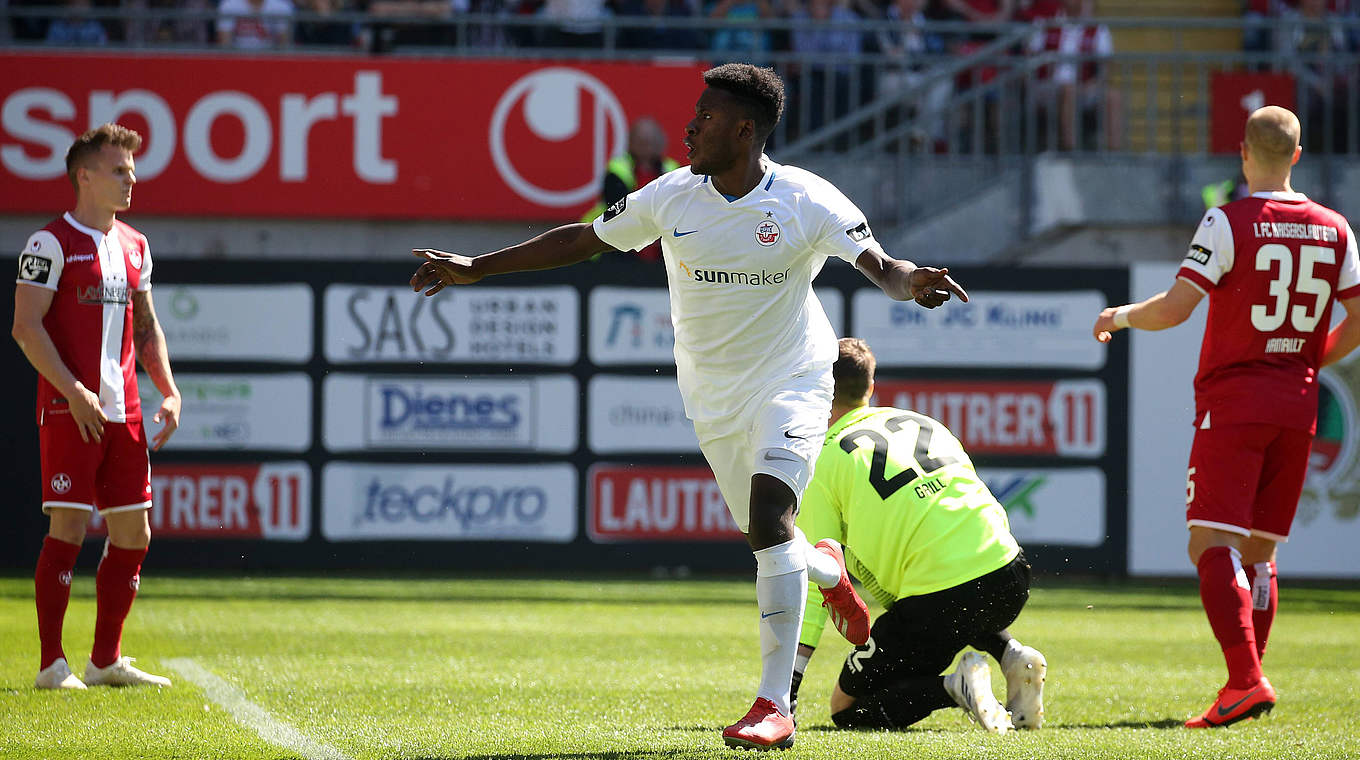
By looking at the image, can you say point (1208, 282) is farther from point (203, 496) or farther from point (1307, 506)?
point (203, 496)

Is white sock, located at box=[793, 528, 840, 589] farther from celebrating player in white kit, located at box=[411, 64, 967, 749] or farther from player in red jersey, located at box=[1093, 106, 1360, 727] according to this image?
player in red jersey, located at box=[1093, 106, 1360, 727]

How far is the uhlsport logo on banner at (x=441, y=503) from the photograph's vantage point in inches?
493

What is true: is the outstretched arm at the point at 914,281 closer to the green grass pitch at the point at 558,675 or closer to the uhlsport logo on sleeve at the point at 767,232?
the uhlsport logo on sleeve at the point at 767,232

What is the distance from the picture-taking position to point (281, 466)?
12523mm

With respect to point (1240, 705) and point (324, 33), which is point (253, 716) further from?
point (324, 33)

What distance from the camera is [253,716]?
5902 millimetres

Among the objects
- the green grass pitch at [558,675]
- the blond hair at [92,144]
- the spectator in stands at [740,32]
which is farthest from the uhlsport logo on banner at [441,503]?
the blond hair at [92,144]

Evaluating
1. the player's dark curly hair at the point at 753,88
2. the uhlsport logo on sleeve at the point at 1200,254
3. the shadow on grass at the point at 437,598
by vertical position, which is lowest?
the shadow on grass at the point at 437,598

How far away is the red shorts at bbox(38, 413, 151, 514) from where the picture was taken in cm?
664

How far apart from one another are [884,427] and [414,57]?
882 cm

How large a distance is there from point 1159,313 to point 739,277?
180 cm

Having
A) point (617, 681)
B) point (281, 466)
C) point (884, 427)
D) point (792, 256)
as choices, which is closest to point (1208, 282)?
point (884, 427)

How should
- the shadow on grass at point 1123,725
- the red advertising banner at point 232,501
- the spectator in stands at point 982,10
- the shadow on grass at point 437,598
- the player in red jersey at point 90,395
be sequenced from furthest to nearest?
1. the spectator in stands at point 982,10
2. the red advertising banner at point 232,501
3. the shadow on grass at point 437,598
4. the player in red jersey at point 90,395
5. the shadow on grass at point 1123,725

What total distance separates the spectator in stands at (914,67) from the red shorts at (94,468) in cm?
916
